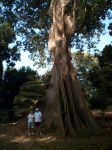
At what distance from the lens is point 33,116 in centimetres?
2255

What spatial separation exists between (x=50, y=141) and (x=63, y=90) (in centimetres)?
410

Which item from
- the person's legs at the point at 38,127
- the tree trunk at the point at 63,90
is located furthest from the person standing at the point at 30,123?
the tree trunk at the point at 63,90

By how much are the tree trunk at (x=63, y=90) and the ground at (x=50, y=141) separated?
97 cm

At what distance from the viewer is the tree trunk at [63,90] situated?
74.2ft

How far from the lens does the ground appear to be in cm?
1797

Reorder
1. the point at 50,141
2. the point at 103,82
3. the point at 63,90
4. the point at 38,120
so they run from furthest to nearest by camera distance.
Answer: the point at 103,82 → the point at 63,90 → the point at 38,120 → the point at 50,141

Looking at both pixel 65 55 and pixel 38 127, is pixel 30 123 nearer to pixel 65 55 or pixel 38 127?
pixel 38 127

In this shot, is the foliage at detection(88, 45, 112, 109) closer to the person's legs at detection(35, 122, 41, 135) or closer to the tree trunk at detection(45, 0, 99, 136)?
the tree trunk at detection(45, 0, 99, 136)

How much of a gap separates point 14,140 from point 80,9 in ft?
32.3

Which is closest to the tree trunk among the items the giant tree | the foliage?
the giant tree

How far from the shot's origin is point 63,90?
76.7 feet

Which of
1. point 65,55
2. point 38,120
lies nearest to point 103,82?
point 65,55

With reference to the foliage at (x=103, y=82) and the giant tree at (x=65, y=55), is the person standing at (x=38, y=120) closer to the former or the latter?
the giant tree at (x=65, y=55)

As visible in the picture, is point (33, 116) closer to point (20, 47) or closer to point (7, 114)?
point (7, 114)
